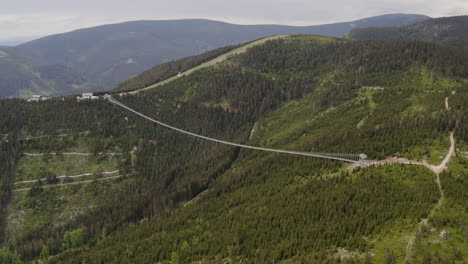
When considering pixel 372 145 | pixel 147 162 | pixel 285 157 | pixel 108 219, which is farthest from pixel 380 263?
pixel 147 162

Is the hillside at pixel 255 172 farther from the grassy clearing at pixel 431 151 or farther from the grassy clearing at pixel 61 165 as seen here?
the grassy clearing at pixel 61 165

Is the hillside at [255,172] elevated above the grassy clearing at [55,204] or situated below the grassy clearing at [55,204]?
above

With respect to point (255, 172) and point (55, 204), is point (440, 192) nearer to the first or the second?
point (255, 172)

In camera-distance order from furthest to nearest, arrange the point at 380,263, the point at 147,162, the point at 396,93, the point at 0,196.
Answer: the point at 147,162 → the point at 396,93 → the point at 0,196 → the point at 380,263

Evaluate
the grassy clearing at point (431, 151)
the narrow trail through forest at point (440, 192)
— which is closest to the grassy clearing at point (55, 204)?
the grassy clearing at point (431, 151)

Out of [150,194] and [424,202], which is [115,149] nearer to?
[150,194]

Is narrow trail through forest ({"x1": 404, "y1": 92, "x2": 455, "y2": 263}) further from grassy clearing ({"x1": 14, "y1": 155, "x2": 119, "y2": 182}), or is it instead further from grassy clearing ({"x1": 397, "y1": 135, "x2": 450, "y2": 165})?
grassy clearing ({"x1": 14, "y1": 155, "x2": 119, "y2": 182})

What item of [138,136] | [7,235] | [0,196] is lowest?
[7,235]

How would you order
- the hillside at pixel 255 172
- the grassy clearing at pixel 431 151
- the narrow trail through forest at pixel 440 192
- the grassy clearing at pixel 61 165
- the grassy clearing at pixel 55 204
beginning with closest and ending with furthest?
1. the narrow trail through forest at pixel 440 192
2. the hillside at pixel 255 172
3. the grassy clearing at pixel 431 151
4. the grassy clearing at pixel 55 204
5. the grassy clearing at pixel 61 165

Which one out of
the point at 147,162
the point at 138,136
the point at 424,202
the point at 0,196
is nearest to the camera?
the point at 424,202

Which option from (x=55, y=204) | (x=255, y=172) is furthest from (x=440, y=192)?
(x=55, y=204)
